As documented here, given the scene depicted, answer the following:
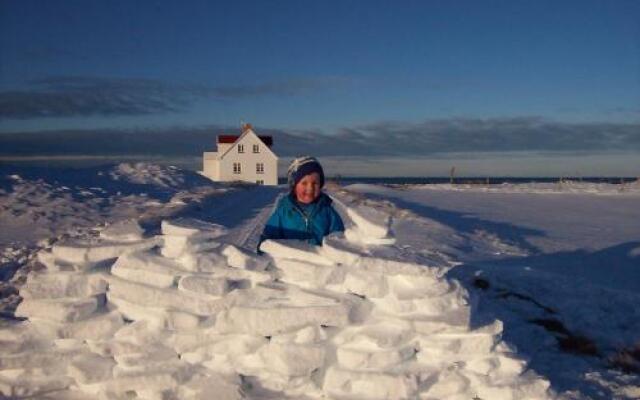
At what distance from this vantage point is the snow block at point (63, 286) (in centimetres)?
448

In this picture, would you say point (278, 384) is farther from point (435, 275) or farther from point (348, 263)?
point (435, 275)

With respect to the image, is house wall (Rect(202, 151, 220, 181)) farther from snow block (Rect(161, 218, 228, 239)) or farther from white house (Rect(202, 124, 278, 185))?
snow block (Rect(161, 218, 228, 239))

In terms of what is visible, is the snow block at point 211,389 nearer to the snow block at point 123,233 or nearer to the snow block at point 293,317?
the snow block at point 293,317

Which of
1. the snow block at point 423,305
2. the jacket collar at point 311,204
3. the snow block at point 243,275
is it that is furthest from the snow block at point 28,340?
the snow block at point 423,305

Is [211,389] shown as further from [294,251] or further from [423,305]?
[423,305]

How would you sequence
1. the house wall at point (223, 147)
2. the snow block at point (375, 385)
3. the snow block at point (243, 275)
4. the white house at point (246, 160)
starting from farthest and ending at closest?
the house wall at point (223, 147), the white house at point (246, 160), the snow block at point (243, 275), the snow block at point (375, 385)

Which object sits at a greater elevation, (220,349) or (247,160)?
(247,160)

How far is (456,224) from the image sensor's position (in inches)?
595

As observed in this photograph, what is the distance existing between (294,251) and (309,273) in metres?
0.23

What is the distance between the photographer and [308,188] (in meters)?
5.44

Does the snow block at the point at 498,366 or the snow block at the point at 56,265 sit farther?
the snow block at the point at 56,265

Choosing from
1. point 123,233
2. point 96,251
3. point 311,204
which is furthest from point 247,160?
point 96,251

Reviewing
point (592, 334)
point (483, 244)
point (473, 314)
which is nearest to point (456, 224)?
point (483, 244)

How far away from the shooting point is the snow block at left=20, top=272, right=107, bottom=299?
448cm
